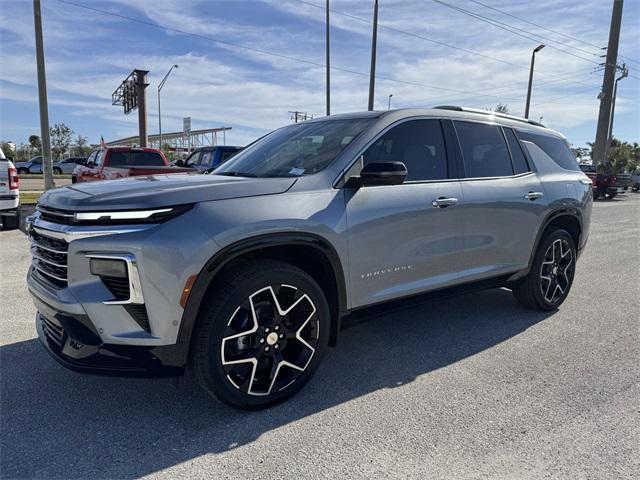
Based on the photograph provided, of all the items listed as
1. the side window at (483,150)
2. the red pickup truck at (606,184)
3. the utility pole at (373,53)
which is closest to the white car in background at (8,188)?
the side window at (483,150)

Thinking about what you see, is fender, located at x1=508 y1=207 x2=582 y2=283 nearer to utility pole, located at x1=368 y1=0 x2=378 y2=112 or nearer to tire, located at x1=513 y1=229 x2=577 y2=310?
tire, located at x1=513 y1=229 x2=577 y2=310

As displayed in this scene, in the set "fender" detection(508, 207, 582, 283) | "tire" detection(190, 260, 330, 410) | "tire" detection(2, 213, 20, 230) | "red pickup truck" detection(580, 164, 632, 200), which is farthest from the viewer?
"red pickup truck" detection(580, 164, 632, 200)

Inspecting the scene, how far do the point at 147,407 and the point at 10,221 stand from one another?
25.7ft

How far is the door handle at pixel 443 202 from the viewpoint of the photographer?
3.59m

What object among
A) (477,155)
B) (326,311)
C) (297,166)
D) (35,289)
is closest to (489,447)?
(326,311)

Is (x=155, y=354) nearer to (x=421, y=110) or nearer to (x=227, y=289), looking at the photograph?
(x=227, y=289)

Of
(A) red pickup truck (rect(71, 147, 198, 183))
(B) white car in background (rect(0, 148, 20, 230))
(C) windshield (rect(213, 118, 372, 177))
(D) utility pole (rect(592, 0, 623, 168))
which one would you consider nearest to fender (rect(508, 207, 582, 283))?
(C) windshield (rect(213, 118, 372, 177))

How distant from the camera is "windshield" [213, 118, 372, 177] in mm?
3326

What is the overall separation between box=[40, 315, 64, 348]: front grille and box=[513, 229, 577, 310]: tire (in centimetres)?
396

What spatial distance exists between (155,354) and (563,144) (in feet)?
15.6

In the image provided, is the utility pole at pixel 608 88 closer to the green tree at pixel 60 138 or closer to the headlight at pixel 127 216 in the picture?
the headlight at pixel 127 216

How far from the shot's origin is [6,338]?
385 cm

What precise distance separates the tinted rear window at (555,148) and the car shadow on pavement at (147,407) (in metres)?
1.97

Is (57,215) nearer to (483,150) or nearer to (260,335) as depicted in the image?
(260,335)
